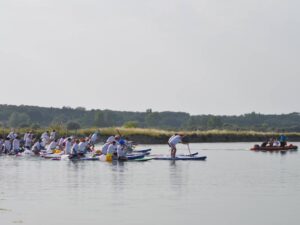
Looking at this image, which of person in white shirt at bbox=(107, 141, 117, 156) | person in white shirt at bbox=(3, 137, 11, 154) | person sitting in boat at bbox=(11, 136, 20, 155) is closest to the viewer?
person in white shirt at bbox=(107, 141, 117, 156)

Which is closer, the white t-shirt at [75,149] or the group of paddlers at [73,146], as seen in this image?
the group of paddlers at [73,146]

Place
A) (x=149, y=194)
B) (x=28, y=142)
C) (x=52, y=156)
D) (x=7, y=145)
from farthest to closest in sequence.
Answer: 1. (x=28, y=142)
2. (x=7, y=145)
3. (x=52, y=156)
4. (x=149, y=194)

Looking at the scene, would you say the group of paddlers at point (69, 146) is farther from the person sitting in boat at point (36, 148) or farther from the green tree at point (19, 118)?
the green tree at point (19, 118)

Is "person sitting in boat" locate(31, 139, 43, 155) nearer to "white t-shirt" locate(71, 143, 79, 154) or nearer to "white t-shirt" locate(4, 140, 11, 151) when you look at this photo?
"white t-shirt" locate(4, 140, 11, 151)

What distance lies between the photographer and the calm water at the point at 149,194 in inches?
792

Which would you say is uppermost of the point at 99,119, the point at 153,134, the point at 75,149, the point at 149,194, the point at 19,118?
the point at 19,118

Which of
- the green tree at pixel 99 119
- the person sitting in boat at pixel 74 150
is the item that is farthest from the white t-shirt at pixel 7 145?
the green tree at pixel 99 119

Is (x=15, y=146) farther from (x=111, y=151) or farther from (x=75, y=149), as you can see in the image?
(x=111, y=151)

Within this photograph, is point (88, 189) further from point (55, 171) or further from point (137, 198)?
point (55, 171)

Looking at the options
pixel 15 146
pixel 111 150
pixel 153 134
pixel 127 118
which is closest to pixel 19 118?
pixel 127 118

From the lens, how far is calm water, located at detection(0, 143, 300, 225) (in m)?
20.1

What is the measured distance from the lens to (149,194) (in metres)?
25.2

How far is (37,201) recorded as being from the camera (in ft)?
76.6

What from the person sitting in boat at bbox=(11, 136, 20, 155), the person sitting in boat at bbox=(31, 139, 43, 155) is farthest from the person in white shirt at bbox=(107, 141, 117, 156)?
the person sitting in boat at bbox=(11, 136, 20, 155)
